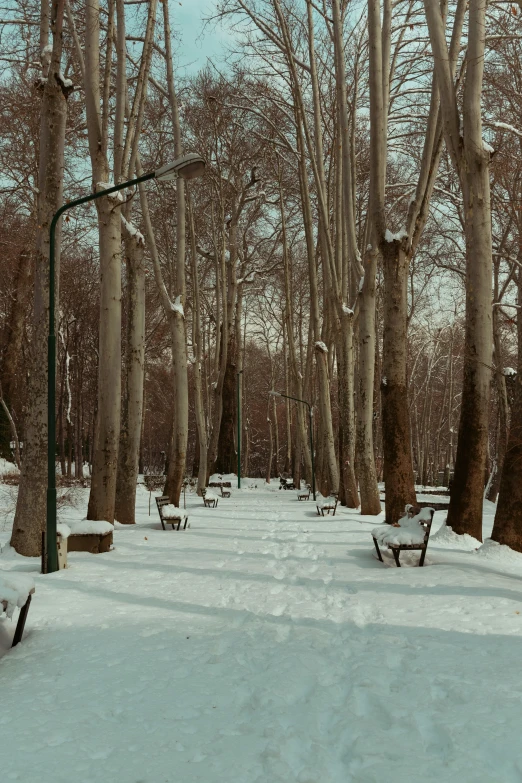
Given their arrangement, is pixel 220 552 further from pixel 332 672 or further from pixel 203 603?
pixel 332 672

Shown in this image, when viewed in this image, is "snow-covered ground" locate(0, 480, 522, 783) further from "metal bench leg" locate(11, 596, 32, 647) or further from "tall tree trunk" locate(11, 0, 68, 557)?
"tall tree trunk" locate(11, 0, 68, 557)

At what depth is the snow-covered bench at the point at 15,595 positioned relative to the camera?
4.73 m

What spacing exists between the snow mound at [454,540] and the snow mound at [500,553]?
0.65 metres

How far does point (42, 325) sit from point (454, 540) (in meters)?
6.52

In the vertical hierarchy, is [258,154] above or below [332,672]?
above

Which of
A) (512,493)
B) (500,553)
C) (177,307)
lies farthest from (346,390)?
(500,553)

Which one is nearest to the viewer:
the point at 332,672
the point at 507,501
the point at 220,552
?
the point at 332,672

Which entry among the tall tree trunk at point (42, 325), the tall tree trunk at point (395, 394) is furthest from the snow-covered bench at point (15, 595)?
the tall tree trunk at point (395, 394)

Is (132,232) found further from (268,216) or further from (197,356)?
(268,216)

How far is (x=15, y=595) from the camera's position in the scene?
480cm

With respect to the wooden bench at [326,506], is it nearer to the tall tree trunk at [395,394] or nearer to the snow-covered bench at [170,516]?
the snow-covered bench at [170,516]

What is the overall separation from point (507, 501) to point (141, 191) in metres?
9.93

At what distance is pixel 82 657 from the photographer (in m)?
4.82

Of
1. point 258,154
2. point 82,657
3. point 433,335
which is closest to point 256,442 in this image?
point 433,335
